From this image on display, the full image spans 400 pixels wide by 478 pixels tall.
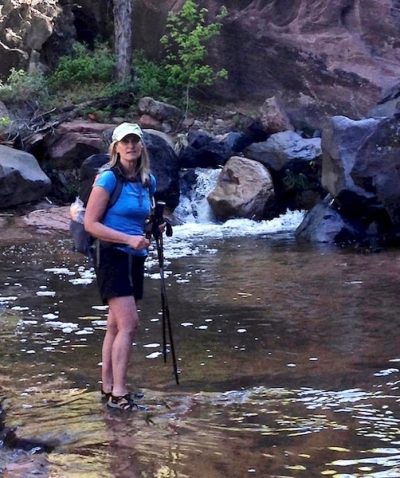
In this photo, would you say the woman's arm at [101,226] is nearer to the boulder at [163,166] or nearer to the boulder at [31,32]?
the boulder at [163,166]

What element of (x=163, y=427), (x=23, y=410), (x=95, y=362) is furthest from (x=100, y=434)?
(x=95, y=362)

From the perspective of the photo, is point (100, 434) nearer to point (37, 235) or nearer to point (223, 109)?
point (37, 235)

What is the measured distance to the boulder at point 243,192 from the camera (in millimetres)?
17438

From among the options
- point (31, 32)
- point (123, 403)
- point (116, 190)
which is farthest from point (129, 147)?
point (31, 32)

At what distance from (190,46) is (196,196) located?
5.71 metres

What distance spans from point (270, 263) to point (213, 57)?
12534mm

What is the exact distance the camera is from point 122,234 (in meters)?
5.45

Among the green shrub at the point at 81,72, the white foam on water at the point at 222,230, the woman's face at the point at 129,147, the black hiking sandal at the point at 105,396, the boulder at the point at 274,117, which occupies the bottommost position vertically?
the white foam on water at the point at 222,230

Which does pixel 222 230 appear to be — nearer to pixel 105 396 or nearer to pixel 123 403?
pixel 105 396

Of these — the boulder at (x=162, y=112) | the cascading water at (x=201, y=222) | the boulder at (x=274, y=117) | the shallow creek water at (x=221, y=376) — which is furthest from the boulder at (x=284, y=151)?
the shallow creek water at (x=221, y=376)

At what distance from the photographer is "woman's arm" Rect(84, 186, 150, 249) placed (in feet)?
17.8

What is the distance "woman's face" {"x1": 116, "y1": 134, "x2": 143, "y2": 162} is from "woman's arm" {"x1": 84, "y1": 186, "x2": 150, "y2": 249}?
26 centimetres

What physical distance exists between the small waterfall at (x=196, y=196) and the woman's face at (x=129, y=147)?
40.3 ft

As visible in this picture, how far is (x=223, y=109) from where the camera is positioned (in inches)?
912
